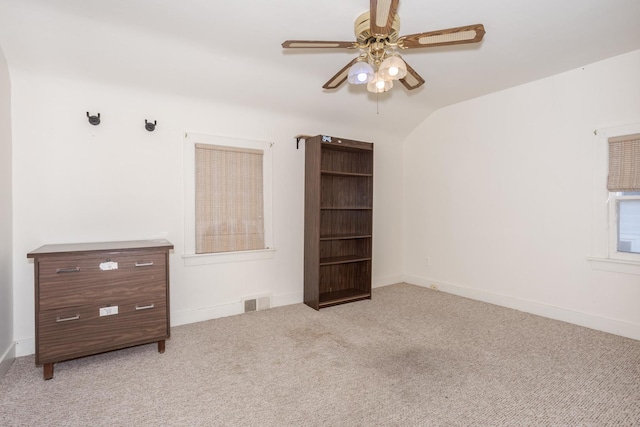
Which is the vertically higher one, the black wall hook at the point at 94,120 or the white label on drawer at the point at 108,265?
the black wall hook at the point at 94,120

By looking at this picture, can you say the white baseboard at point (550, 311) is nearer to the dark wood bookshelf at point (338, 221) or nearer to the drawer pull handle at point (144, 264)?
the dark wood bookshelf at point (338, 221)

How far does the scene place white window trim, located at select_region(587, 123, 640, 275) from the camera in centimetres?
307

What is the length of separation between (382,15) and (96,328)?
288 centimetres

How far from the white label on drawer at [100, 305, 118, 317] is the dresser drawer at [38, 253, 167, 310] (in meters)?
0.07

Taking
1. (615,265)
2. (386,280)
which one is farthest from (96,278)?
(615,265)

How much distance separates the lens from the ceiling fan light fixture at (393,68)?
6.40ft

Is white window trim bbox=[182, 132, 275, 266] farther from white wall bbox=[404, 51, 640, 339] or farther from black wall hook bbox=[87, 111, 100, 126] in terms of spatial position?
white wall bbox=[404, 51, 640, 339]

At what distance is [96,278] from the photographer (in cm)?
239

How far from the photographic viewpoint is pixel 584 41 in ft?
9.07

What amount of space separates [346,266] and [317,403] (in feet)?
8.21

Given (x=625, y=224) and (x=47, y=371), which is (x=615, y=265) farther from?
(x=47, y=371)

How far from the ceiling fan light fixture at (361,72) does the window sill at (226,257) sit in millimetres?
2371

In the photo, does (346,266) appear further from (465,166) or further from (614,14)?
(614,14)

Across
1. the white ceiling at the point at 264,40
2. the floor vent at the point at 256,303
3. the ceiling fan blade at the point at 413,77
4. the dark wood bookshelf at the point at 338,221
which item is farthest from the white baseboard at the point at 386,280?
the ceiling fan blade at the point at 413,77
